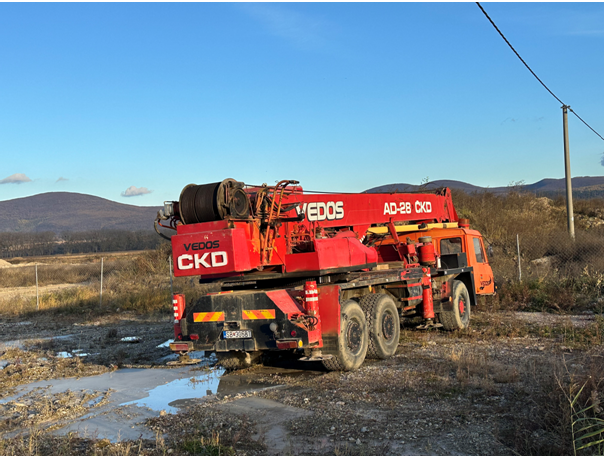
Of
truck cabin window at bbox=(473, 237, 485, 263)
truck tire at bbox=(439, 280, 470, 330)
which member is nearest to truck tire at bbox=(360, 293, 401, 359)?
truck tire at bbox=(439, 280, 470, 330)

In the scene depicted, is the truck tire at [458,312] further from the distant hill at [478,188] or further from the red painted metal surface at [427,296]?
the distant hill at [478,188]

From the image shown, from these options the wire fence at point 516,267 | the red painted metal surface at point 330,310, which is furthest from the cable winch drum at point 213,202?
the wire fence at point 516,267

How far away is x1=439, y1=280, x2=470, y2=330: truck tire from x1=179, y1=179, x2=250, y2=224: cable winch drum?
20.6 feet

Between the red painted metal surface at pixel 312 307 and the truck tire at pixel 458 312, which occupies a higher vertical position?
the red painted metal surface at pixel 312 307

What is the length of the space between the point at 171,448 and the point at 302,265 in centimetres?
432

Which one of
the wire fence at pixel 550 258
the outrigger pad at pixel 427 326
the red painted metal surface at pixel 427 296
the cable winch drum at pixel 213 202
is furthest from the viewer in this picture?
the wire fence at pixel 550 258

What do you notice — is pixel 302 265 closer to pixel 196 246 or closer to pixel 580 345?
pixel 196 246

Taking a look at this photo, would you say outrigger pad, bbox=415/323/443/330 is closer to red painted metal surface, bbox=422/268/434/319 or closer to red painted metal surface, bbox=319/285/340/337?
red painted metal surface, bbox=422/268/434/319

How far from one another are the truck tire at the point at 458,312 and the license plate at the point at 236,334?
18.9 ft

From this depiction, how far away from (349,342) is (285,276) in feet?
4.93

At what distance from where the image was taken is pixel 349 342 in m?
9.36

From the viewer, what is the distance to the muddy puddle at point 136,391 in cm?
678

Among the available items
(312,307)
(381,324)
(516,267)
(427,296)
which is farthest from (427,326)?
(516,267)

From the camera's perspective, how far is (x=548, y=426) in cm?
570
